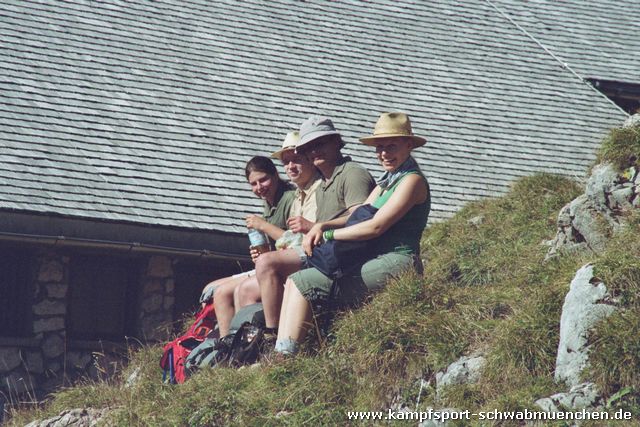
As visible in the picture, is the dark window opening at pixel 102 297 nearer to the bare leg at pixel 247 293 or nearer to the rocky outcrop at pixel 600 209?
the bare leg at pixel 247 293

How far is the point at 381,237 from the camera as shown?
7348 millimetres

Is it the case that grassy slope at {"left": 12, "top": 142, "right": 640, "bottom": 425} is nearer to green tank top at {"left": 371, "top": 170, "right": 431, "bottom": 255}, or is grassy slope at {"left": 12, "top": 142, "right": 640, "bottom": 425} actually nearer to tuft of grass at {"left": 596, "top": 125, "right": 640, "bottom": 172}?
green tank top at {"left": 371, "top": 170, "right": 431, "bottom": 255}

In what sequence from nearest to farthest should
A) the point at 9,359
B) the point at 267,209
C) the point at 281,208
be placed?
1. the point at 281,208
2. the point at 267,209
3. the point at 9,359

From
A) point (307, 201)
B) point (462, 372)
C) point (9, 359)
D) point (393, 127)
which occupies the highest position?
point (393, 127)

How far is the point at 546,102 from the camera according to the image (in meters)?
15.5

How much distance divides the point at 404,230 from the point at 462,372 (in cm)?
124

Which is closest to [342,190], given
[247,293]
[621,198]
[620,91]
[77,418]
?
[247,293]

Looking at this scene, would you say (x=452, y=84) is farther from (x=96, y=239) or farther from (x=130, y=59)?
(x=96, y=239)

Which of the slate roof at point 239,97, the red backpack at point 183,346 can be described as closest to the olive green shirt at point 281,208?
the red backpack at point 183,346

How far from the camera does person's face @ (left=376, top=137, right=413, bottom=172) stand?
7402mm

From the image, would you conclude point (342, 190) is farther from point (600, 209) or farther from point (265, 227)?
point (600, 209)

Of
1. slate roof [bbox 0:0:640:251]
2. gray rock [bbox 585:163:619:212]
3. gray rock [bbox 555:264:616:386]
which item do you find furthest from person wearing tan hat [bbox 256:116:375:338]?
slate roof [bbox 0:0:640:251]

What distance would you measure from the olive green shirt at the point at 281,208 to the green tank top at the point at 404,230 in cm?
114

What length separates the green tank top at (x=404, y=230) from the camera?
24.0 ft
